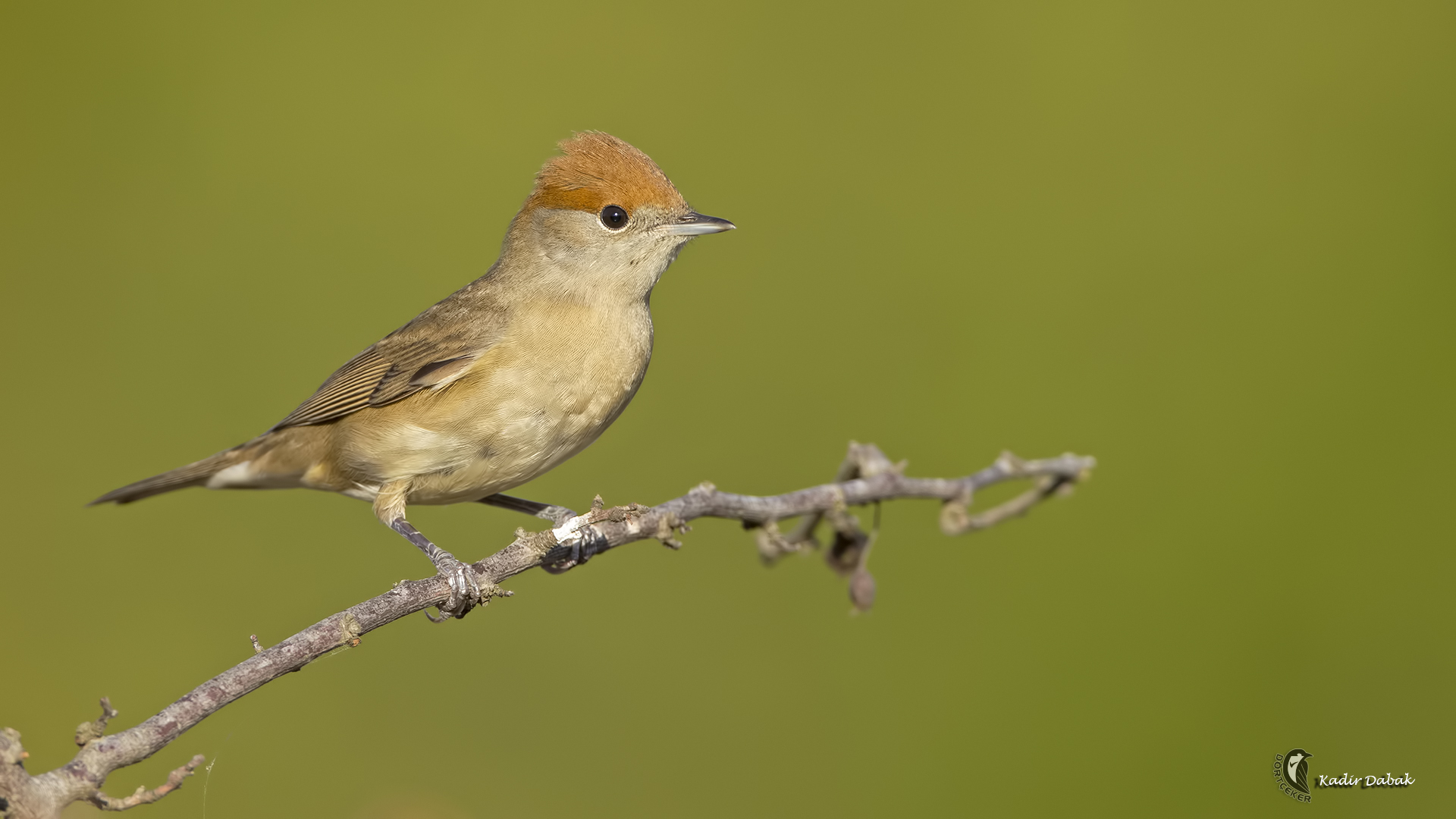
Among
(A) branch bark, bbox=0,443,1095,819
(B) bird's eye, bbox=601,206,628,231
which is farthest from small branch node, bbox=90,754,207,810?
(B) bird's eye, bbox=601,206,628,231

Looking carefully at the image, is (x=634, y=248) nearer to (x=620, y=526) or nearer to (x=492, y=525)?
(x=620, y=526)

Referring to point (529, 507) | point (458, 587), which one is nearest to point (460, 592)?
point (458, 587)

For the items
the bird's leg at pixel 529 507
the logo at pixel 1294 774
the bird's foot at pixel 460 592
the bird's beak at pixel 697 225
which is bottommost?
the logo at pixel 1294 774

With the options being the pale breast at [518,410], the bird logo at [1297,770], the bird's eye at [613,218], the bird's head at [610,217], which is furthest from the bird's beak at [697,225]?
the bird logo at [1297,770]

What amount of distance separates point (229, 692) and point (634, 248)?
1.93 meters

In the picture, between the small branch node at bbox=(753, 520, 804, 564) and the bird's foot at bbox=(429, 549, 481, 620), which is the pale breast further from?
the small branch node at bbox=(753, 520, 804, 564)

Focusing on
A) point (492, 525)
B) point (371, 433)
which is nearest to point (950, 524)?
point (371, 433)

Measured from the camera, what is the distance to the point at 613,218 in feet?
10.6

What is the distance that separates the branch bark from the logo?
1137mm

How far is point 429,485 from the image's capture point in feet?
9.89

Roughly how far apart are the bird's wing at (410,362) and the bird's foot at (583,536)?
745mm

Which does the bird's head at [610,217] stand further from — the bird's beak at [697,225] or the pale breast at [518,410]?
the pale breast at [518,410]

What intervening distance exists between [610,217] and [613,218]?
0.01 meters

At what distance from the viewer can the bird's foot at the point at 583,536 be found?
212 cm
